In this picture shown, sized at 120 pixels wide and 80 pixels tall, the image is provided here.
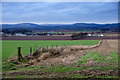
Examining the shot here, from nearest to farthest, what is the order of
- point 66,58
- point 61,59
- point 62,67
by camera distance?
point 62,67, point 61,59, point 66,58

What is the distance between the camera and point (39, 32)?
64062 millimetres

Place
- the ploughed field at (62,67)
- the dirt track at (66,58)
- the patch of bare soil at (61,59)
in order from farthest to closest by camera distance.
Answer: the dirt track at (66,58) → the patch of bare soil at (61,59) → the ploughed field at (62,67)

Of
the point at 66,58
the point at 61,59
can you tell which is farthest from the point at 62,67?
the point at 66,58

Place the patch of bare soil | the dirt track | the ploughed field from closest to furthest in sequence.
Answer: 1. the ploughed field
2. the patch of bare soil
3. the dirt track

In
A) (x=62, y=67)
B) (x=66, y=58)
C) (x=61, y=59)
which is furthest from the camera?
(x=66, y=58)

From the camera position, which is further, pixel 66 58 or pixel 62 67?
Answer: pixel 66 58

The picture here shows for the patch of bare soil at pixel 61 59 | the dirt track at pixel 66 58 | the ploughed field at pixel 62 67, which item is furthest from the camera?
the dirt track at pixel 66 58

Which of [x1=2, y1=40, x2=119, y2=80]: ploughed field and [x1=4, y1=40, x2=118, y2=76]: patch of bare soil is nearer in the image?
→ [x1=2, y1=40, x2=119, y2=80]: ploughed field

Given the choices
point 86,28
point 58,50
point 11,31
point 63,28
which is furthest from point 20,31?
point 58,50

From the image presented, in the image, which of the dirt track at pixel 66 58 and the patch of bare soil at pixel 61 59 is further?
the dirt track at pixel 66 58

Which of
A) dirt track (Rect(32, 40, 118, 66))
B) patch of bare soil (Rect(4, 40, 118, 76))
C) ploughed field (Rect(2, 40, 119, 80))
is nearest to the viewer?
ploughed field (Rect(2, 40, 119, 80))

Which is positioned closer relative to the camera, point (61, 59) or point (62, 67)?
point (62, 67)

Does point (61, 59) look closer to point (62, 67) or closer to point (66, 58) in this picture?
point (66, 58)

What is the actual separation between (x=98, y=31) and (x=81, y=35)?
8636 mm
